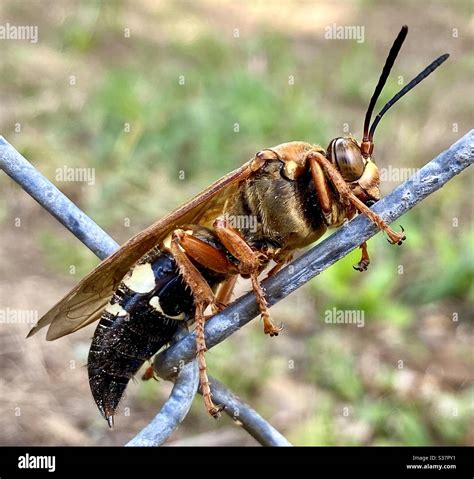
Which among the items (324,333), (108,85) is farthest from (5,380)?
(108,85)

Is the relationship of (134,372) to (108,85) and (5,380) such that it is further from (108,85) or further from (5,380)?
(108,85)

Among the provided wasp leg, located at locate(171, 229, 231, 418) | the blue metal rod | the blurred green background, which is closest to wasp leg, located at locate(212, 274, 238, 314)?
wasp leg, located at locate(171, 229, 231, 418)

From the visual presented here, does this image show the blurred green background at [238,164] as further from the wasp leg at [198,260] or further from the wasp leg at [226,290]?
the wasp leg at [198,260]

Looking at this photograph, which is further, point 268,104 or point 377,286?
point 268,104

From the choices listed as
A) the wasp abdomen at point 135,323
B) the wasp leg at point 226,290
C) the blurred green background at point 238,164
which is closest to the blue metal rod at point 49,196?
the wasp abdomen at point 135,323

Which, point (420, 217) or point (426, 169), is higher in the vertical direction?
point (420, 217)

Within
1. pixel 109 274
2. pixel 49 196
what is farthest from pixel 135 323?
pixel 49 196
